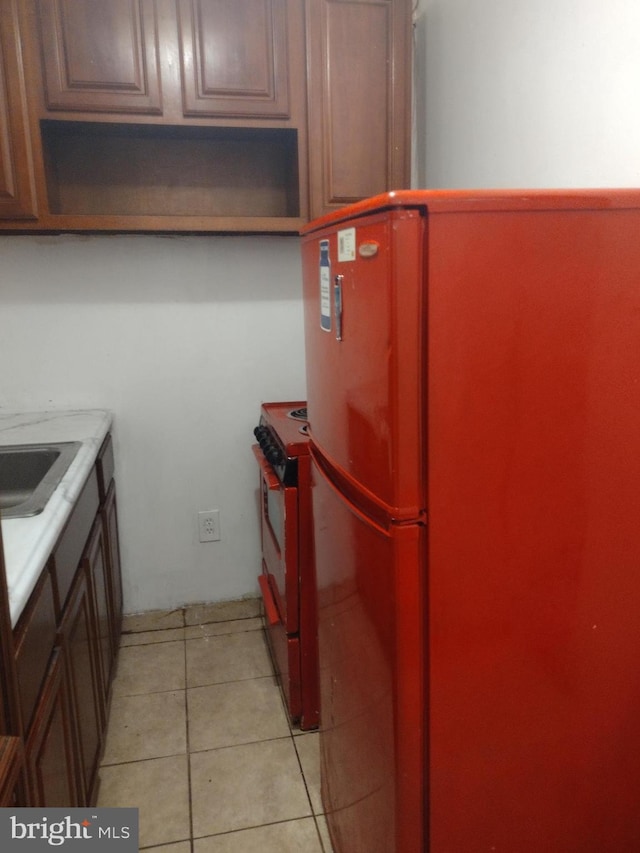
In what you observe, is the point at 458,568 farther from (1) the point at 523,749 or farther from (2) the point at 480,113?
(2) the point at 480,113

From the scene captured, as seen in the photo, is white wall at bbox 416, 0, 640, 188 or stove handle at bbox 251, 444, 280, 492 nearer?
white wall at bbox 416, 0, 640, 188

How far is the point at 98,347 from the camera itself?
2512 millimetres

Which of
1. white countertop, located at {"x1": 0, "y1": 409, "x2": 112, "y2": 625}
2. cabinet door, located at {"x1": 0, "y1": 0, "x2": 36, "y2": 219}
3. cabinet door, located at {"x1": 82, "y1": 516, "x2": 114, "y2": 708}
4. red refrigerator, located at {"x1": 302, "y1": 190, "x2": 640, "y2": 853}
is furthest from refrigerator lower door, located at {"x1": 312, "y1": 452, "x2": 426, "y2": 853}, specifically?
cabinet door, located at {"x1": 0, "y1": 0, "x2": 36, "y2": 219}

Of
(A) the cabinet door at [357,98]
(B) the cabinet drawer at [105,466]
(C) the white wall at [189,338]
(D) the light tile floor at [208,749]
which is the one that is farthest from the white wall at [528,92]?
(D) the light tile floor at [208,749]

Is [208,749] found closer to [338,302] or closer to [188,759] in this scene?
[188,759]

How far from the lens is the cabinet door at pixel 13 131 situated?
1.94 metres

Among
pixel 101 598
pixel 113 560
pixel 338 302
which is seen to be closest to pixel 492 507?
pixel 338 302

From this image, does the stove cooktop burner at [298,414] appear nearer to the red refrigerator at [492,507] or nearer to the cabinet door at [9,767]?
the red refrigerator at [492,507]

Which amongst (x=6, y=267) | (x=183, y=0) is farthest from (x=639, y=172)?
(x=6, y=267)

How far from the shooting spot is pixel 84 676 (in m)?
1.67

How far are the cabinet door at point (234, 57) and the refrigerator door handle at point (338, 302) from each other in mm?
1273

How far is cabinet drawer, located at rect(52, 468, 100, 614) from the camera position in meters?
1.41

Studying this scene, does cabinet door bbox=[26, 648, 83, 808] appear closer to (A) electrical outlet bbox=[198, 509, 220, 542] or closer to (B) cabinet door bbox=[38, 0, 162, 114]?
(A) electrical outlet bbox=[198, 509, 220, 542]

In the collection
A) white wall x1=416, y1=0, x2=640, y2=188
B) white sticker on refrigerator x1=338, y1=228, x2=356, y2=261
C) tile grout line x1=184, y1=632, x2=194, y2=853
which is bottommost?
tile grout line x1=184, y1=632, x2=194, y2=853
